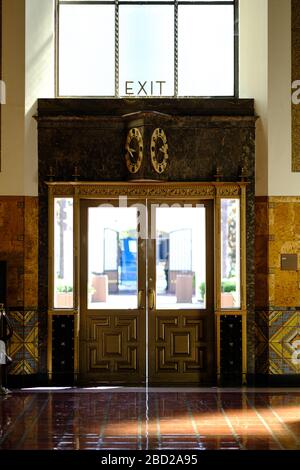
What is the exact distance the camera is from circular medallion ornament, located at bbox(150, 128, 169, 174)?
357 inches

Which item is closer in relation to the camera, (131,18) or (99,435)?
(99,435)

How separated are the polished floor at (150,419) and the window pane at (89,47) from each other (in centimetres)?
366

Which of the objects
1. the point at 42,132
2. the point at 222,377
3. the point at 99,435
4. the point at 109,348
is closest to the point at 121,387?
the point at 109,348

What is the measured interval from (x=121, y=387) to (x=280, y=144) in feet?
10.7

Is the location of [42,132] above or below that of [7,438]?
above

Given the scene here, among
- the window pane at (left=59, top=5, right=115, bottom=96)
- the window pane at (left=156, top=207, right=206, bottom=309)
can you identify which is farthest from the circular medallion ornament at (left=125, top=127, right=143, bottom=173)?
the window pane at (left=59, top=5, right=115, bottom=96)

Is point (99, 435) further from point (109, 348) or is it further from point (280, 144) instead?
point (280, 144)

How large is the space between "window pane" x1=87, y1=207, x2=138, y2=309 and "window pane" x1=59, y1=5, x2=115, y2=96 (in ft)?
5.08

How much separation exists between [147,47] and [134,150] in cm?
150

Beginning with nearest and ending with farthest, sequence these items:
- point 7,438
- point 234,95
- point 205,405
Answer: point 7,438 → point 205,405 → point 234,95

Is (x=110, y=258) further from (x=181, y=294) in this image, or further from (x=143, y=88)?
(x=143, y=88)

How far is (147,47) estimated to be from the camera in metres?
9.80

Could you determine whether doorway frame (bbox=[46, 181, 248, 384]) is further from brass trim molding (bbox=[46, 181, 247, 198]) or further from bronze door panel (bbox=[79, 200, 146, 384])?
bronze door panel (bbox=[79, 200, 146, 384])

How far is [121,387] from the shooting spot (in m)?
9.12
